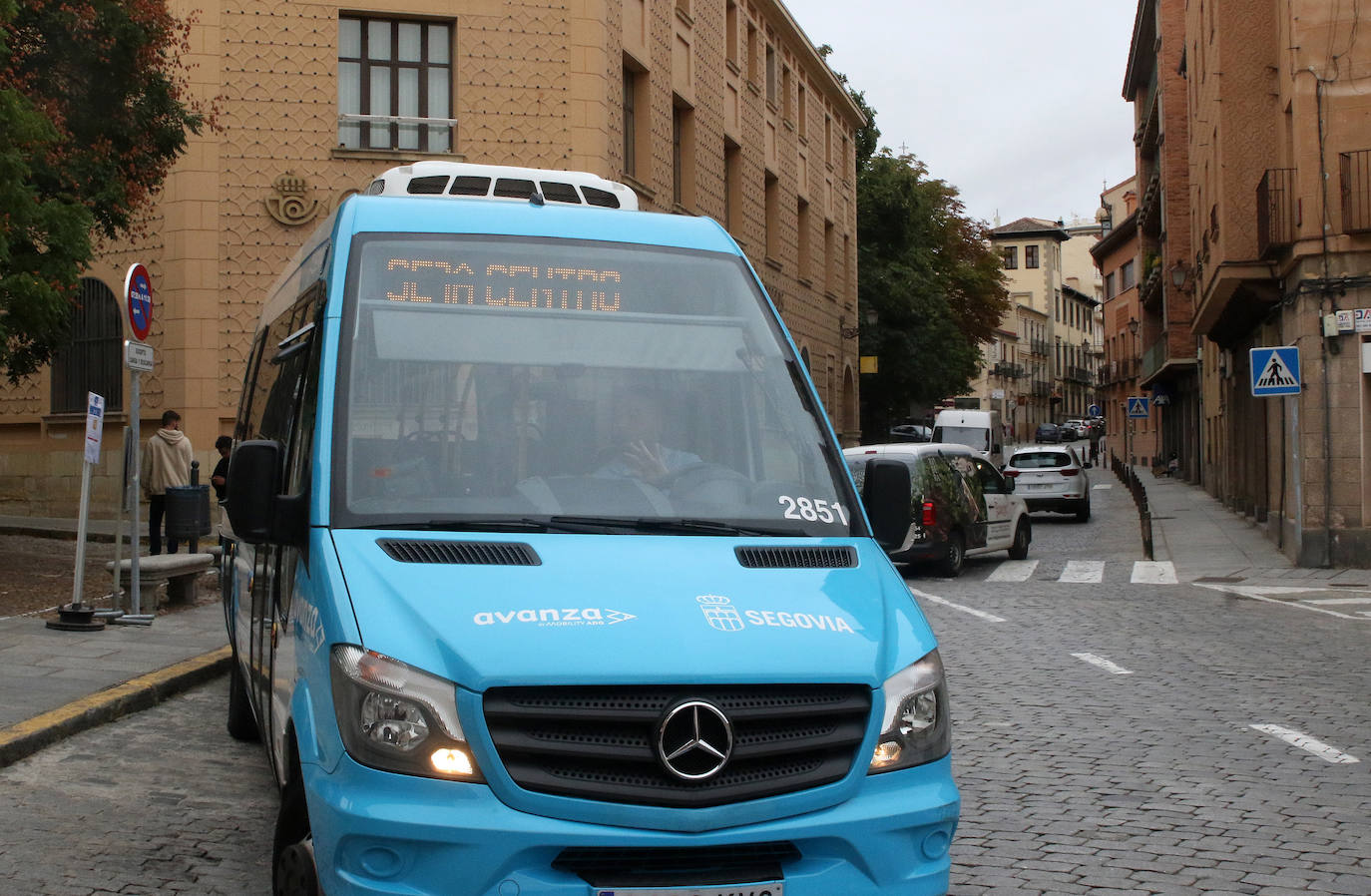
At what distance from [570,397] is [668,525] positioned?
1.94 ft

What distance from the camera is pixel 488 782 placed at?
138 inches

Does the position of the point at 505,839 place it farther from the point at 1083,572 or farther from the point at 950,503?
→ the point at 1083,572

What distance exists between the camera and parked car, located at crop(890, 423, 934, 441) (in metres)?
50.9

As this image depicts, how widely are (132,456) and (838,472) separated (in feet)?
28.0

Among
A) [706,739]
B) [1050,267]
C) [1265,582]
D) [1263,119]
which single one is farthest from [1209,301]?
[1050,267]

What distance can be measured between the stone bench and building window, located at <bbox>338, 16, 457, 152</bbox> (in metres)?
11.3

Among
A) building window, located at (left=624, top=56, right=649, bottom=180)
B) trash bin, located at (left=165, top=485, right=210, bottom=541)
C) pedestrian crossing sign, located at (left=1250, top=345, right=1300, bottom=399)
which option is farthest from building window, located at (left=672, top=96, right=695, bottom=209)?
trash bin, located at (left=165, top=485, right=210, bottom=541)

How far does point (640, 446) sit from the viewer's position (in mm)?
4648

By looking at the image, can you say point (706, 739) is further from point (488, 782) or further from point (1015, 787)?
point (1015, 787)

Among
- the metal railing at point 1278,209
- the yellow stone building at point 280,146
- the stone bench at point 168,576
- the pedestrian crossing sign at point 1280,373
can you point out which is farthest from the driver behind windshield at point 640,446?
the yellow stone building at point 280,146

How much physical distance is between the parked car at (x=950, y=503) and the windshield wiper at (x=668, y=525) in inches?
480

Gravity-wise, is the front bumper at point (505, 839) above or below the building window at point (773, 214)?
below

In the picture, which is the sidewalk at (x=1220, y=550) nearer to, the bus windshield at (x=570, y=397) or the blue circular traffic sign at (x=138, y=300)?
the blue circular traffic sign at (x=138, y=300)

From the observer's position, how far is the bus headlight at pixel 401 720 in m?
3.55
